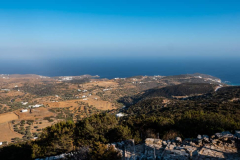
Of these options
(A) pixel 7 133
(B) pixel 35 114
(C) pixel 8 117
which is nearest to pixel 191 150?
(A) pixel 7 133

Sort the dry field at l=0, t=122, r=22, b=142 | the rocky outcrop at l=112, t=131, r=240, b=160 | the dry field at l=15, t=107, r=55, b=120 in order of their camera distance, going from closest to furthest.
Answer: the rocky outcrop at l=112, t=131, r=240, b=160, the dry field at l=0, t=122, r=22, b=142, the dry field at l=15, t=107, r=55, b=120

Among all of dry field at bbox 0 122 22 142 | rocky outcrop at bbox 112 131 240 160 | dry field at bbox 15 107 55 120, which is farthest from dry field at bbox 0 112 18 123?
rocky outcrop at bbox 112 131 240 160

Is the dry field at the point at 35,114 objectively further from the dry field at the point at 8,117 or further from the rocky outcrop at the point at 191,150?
the rocky outcrop at the point at 191,150

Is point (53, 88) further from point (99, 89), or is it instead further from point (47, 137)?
point (47, 137)

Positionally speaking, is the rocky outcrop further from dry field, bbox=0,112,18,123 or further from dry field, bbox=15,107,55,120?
dry field, bbox=0,112,18,123

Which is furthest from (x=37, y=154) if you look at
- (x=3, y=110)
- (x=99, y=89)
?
(x=99, y=89)

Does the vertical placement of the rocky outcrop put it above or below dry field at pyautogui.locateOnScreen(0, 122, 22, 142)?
above

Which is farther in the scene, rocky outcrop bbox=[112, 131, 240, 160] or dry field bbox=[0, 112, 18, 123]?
dry field bbox=[0, 112, 18, 123]

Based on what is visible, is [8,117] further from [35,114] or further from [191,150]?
[191,150]
